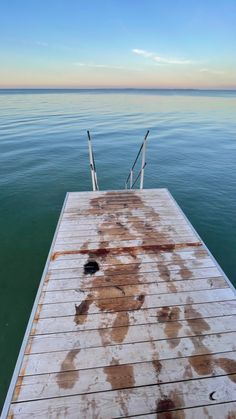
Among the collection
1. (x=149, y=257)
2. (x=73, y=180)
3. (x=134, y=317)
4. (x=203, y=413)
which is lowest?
(x=73, y=180)

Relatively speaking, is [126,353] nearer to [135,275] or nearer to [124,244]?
[135,275]

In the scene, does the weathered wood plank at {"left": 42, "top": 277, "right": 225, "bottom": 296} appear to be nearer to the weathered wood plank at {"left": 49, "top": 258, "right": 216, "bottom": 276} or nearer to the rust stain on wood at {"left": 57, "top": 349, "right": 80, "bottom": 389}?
the weathered wood plank at {"left": 49, "top": 258, "right": 216, "bottom": 276}

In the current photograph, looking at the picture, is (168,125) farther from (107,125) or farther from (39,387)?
(39,387)

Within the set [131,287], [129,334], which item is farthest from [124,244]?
[129,334]

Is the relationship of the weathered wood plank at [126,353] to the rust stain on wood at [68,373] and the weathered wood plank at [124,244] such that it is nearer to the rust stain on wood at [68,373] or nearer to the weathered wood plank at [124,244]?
the rust stain on wood at [68,373]

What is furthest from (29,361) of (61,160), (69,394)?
(61,160)

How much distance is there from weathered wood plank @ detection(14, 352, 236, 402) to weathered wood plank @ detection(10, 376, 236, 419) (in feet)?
0.22

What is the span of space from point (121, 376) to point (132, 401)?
291 mm

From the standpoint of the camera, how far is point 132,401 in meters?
2.77

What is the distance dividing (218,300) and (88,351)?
238cm

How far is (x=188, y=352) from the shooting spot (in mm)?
3279

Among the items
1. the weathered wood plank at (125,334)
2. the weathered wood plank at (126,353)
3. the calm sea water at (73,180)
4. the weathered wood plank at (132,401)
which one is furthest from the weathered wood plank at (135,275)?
the calm sea water at (73,180)

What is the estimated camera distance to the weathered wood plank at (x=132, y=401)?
2666 mm

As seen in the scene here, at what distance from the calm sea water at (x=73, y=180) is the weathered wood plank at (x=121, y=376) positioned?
220cm
